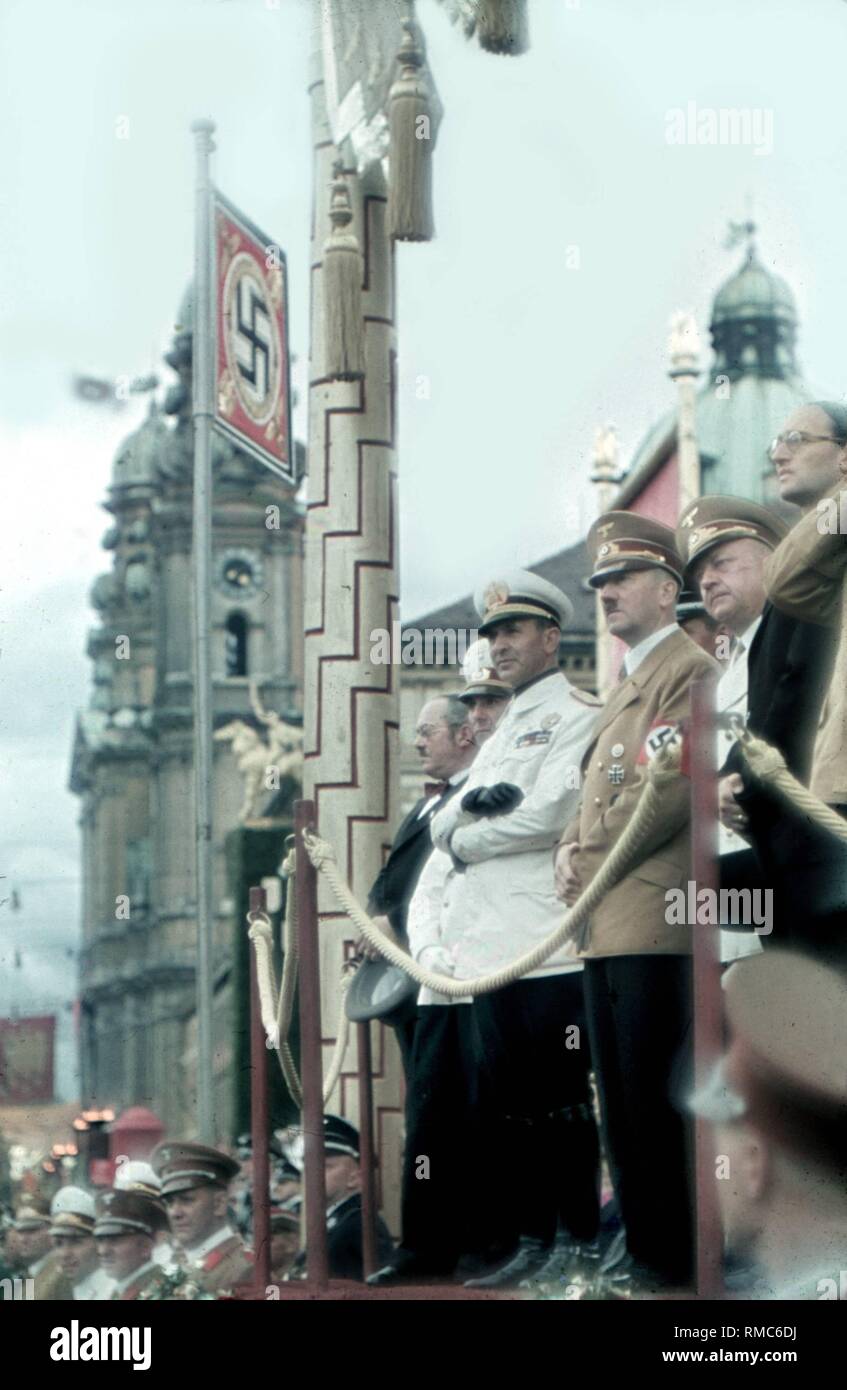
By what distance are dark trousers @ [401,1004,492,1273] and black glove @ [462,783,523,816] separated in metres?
0.51

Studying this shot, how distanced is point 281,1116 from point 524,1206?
119 centimetres

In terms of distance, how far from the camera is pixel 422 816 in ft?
25.3

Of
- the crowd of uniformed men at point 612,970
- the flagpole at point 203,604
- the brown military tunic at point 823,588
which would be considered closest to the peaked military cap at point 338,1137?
the crowd of uniformed men at point 612,970

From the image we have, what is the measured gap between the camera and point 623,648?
729 centimetres

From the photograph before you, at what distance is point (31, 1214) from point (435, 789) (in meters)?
1.68

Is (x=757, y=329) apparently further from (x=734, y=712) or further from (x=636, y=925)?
(x=636, y=925)

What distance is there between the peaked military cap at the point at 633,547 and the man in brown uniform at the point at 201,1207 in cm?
194

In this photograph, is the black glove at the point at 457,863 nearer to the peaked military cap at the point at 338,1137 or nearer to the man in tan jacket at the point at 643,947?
the man in tan jacket at the point at 643,947

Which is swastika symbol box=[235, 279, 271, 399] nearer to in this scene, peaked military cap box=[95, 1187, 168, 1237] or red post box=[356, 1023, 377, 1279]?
red post box=[356, 1023, 377, 1279]

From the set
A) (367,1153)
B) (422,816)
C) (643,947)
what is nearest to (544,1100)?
(643,947)

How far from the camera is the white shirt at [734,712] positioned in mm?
6430

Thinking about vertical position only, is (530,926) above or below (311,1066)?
above
